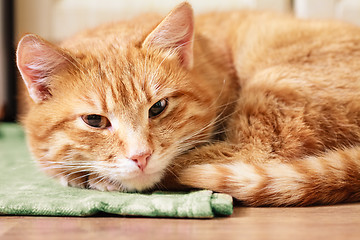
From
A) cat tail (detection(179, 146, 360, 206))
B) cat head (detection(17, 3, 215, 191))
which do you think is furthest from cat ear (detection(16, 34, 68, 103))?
cat tail (detection(179, 146, 360, 206))

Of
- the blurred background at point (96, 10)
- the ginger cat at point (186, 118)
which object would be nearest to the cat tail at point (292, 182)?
the ginger cat at point (186, 118)

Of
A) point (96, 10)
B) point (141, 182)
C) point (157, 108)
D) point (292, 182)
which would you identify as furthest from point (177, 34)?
point (96, 10)

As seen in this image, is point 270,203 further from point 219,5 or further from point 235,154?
point 219,5

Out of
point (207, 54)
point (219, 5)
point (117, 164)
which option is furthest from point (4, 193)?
point (219, 5)

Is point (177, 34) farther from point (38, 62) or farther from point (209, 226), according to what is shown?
point (209, 226)

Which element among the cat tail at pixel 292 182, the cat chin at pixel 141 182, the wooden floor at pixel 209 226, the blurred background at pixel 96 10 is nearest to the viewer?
the wooden floor at pixel 209 226

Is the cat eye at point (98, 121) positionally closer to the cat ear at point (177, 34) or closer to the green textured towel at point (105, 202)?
the green textured towel at point (105, 202)

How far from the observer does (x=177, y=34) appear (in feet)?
5.74

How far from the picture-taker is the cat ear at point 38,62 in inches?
60.3

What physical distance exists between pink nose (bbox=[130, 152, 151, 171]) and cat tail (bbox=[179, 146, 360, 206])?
196 millimetres

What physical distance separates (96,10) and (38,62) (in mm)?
2206

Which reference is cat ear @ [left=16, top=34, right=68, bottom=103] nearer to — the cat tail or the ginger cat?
the ginger cat

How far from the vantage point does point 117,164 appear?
4.79 ft

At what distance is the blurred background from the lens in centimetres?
352
